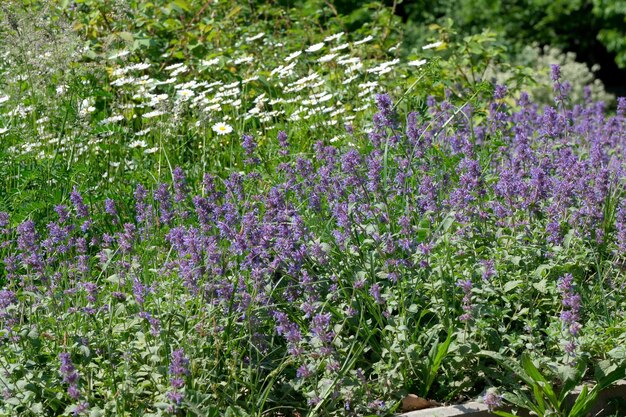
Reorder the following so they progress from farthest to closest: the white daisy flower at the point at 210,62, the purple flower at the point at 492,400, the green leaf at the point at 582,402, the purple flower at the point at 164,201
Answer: the white daisy flower at the point at 210,62
the purple flower at the point at 164,201
the green leaf at the point at 582,402
the purple flower at the point at 492,400

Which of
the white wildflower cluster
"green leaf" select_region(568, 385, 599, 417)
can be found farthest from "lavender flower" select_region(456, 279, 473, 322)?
the white wildflower cluster

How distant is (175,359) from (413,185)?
6.54 ft

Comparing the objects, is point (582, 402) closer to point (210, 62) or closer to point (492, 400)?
point (492, 400)

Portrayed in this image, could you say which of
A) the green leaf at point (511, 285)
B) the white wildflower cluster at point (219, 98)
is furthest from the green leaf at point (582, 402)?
the white wildflower cluster at point (219, 98)

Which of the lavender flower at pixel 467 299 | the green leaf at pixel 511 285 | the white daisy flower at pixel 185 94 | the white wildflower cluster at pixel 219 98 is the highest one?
the lavender flower at pixel 467 299

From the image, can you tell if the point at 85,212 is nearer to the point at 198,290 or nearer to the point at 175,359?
the point at 198,290

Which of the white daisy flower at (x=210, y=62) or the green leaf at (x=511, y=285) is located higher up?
the green leaf at (x=511, y=285)

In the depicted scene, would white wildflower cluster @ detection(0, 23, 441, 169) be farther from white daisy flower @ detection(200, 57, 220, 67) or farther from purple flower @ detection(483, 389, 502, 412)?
purple flower @ detection(483, 389, 502, 412)

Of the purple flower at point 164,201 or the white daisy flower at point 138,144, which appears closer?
the purple flower at point 164,201

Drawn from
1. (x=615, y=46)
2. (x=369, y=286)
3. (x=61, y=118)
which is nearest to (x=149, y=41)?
(x=61, y=118)

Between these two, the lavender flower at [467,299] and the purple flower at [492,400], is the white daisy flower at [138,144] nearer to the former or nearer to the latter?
the lavender flower at [467,299]

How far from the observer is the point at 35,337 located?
11.1 feet

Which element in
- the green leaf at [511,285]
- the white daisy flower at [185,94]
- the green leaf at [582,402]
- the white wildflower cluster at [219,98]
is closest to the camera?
the green leaf at [582,402]

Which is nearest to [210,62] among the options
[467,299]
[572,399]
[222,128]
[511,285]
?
[222,128]
